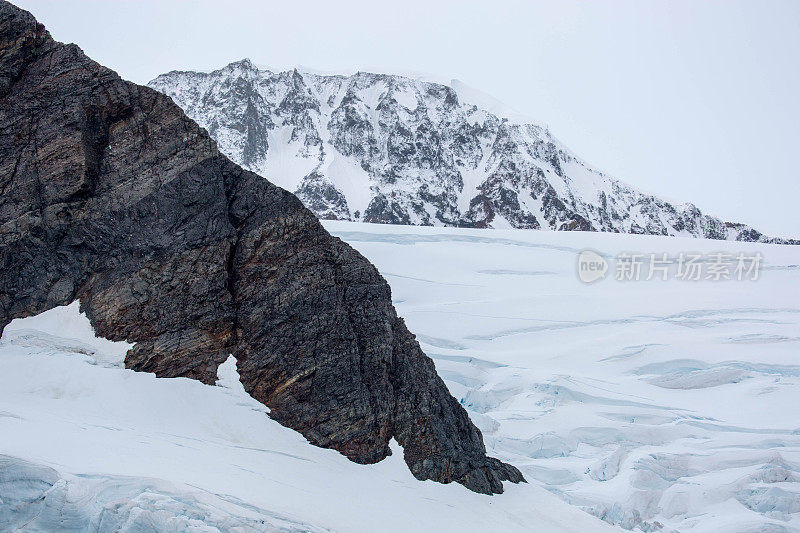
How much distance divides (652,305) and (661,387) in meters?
8.03

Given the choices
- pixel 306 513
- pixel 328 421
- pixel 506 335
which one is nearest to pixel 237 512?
pixel 306 513

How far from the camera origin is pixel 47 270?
45.6 ft

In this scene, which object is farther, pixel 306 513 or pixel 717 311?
pixel 717 311

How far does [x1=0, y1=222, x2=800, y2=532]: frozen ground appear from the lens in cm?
1078

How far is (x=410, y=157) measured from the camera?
7338 centimetres

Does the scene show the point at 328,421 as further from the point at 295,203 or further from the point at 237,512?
the point at 295,203

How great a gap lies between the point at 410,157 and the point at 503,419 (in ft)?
174

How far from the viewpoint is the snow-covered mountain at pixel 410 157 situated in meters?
69.2
